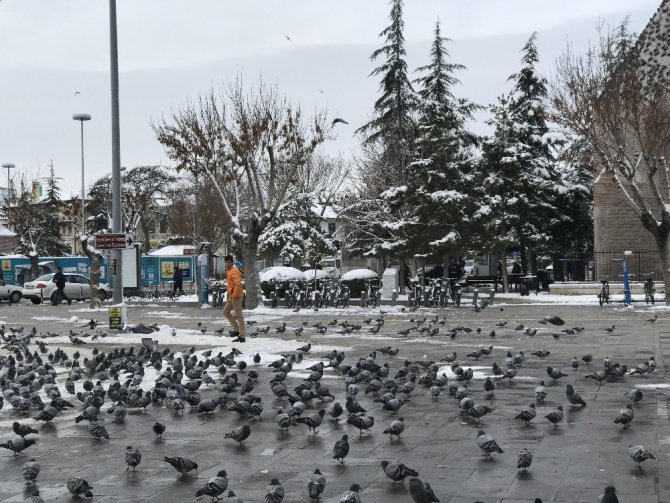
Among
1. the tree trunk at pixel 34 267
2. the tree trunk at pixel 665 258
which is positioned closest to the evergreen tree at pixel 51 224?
the tree trunk at pixel 34 267

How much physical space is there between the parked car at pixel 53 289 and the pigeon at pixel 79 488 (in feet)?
118

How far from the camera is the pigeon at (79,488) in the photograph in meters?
5.68

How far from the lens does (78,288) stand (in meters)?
43.2

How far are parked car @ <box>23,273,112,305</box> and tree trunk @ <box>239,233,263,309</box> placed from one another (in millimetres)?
14544

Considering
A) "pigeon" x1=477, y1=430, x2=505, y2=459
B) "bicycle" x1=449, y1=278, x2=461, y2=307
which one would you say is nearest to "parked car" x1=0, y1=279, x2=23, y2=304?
"bicycle" x1=449, y1=278, x2=461, y2=307

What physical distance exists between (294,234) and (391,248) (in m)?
16.5

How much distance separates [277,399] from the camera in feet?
32.5

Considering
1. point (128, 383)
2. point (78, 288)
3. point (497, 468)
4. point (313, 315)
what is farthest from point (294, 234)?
point (497, 468)

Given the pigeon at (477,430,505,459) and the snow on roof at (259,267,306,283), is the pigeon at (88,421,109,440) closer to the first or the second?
the pigeon at (477,430,505,459)

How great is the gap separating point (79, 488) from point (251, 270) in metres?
23.5

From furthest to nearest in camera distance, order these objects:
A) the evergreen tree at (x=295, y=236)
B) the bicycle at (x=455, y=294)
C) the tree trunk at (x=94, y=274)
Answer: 1. the evergreen tree at (x=295, y=236)
2. the tree trunk at (x=94, y=274)
3. the bicycle at (x=455, y=294)

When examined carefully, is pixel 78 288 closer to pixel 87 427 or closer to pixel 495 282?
pixel 495 282

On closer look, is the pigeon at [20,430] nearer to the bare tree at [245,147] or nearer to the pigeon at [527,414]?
the pigeon at [527,414]

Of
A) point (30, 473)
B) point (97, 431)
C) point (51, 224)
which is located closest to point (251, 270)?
point (97, 431)
